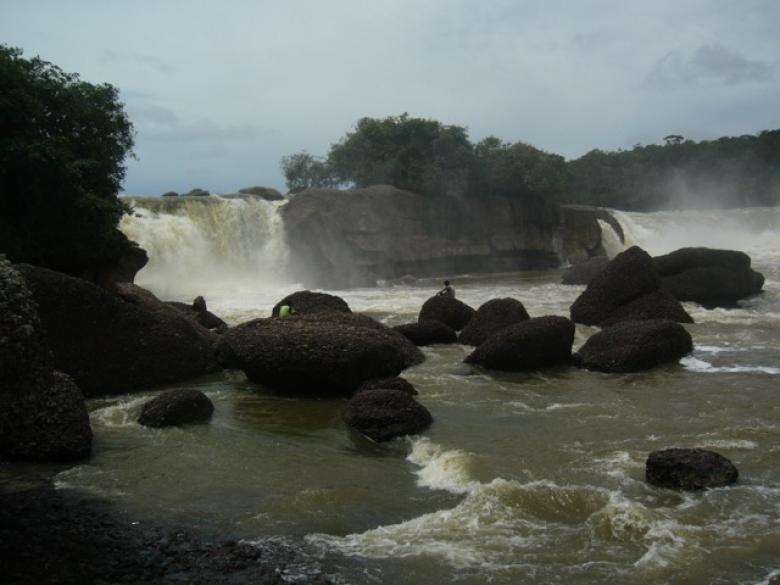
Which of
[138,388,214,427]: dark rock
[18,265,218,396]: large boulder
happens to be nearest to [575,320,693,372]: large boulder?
[18,265,218,396]: large boulder

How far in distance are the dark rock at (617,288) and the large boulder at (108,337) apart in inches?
400

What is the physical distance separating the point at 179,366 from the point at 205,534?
7.47 metres

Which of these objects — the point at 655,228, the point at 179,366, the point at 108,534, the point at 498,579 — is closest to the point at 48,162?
the point at 179,366

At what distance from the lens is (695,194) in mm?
77312

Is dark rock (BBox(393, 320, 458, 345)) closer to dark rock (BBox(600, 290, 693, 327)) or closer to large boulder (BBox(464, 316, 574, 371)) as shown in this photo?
large boulder (BBox(464, 316, 574, 371))

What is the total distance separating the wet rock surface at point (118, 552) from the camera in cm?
617

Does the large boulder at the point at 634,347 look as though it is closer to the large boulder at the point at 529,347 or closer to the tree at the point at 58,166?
the large boulder at the point at 529,347

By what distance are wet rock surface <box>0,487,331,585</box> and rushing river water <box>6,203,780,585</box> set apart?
1.11 feet

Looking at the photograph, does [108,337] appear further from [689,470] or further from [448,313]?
[689,470]

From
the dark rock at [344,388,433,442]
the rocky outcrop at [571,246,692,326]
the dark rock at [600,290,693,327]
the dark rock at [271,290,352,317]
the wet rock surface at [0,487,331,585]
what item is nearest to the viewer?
the wet rock surface at [0,487,331,585]

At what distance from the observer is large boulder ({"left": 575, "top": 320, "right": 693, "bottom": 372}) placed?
15102 mm

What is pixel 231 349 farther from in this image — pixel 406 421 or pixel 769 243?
pixel 769 243

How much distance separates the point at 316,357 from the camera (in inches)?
503

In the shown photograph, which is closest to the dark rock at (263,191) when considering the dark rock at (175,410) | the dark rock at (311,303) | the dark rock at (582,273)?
the dark rock at (582,273)
